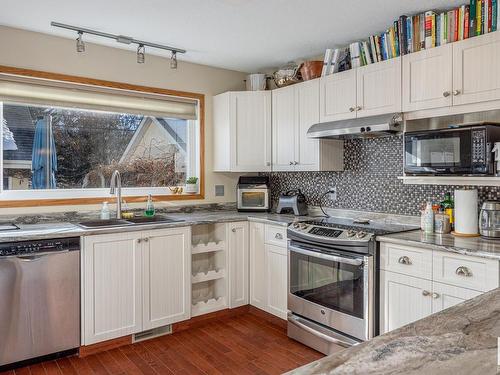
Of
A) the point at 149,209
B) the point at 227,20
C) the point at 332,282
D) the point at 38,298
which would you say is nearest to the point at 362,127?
the point at 332,282

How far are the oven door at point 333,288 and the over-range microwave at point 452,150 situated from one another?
2.34 feet

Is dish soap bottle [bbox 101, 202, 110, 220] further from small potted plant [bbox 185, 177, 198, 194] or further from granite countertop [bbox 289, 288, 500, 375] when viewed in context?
granite countertop [bbox 289, 288, 500, 375]

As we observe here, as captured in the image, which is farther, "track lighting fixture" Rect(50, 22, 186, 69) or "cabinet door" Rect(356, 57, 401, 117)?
"track lighting fixture" Rect(50, 22, 186, 69)

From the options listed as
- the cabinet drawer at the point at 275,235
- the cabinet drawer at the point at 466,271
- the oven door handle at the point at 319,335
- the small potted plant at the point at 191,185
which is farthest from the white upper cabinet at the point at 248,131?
the cabinet drawer at the point at 466,271

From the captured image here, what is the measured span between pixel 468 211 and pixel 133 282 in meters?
2.38

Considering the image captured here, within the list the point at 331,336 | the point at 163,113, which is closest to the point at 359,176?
the point at 331,336

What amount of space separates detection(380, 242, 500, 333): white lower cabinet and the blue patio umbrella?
270cm

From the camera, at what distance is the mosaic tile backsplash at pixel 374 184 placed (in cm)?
304

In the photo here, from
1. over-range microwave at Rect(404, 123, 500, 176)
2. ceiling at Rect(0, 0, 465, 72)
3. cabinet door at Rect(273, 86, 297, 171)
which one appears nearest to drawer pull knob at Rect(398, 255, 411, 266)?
over-range microwave at Rect(404, 123, 500, 176)

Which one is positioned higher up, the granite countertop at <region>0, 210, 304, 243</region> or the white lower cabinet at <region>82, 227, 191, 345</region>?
the granite countertop at <region>0, 210, 304, 243</region>

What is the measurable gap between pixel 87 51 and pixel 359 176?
254cm

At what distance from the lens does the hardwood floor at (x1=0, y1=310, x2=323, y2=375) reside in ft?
8.81

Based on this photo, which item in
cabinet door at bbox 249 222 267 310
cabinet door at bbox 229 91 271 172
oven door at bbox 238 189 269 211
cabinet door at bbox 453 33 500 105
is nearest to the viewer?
cabinet door at bbox 453 33 500 105

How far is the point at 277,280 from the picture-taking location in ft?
11.2
